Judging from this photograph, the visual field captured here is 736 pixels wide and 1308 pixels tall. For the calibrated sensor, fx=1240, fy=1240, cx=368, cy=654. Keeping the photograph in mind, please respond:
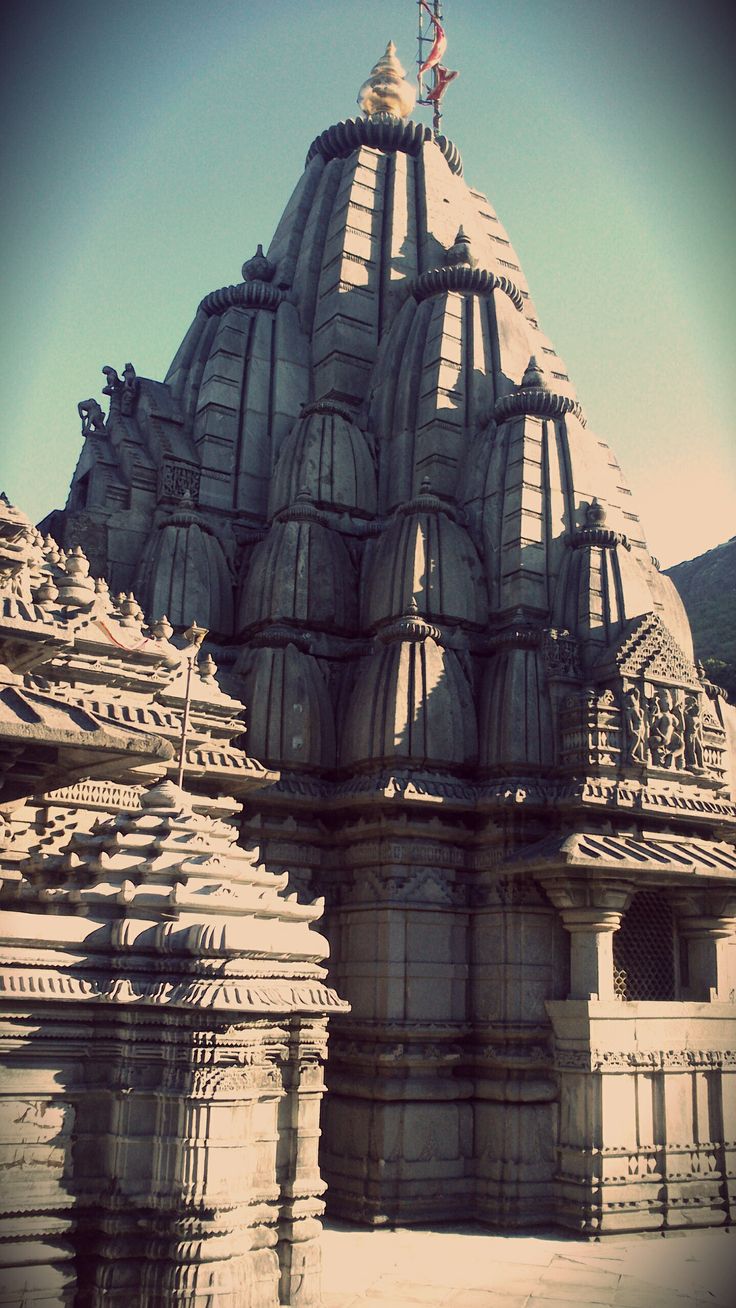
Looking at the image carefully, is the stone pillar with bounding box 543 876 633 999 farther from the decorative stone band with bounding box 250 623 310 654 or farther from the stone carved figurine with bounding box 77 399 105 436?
the stone carved figurine with bounding box 77 399 105 436

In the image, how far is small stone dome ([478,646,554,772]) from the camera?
19.5 metres

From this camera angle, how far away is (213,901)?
11.2 m

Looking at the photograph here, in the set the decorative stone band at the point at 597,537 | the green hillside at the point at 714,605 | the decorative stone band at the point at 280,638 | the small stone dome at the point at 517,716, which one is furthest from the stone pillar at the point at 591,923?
the green hillside at the point at 714,605

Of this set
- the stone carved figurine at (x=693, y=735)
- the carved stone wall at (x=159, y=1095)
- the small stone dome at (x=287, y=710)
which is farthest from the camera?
the stone carved figurine at (x=693, y=735)

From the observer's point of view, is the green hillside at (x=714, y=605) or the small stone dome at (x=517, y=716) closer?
the small stone dome at (x=517, y=716)

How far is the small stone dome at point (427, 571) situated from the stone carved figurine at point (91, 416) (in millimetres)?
6671

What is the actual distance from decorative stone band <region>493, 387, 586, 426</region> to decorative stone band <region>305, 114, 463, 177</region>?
9.27 meters

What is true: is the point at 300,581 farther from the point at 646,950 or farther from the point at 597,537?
the point at 646,950

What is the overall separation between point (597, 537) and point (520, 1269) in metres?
11.3

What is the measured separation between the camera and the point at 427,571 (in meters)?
20.8

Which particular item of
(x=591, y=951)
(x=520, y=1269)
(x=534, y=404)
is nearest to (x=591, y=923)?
(x=591, y=951)

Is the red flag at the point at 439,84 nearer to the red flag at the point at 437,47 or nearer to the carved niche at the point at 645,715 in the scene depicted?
the red flag at the point at 437,47

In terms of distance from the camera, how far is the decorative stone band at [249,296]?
2588 centimetres

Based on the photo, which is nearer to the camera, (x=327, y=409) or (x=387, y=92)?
(x=327, y=409)
